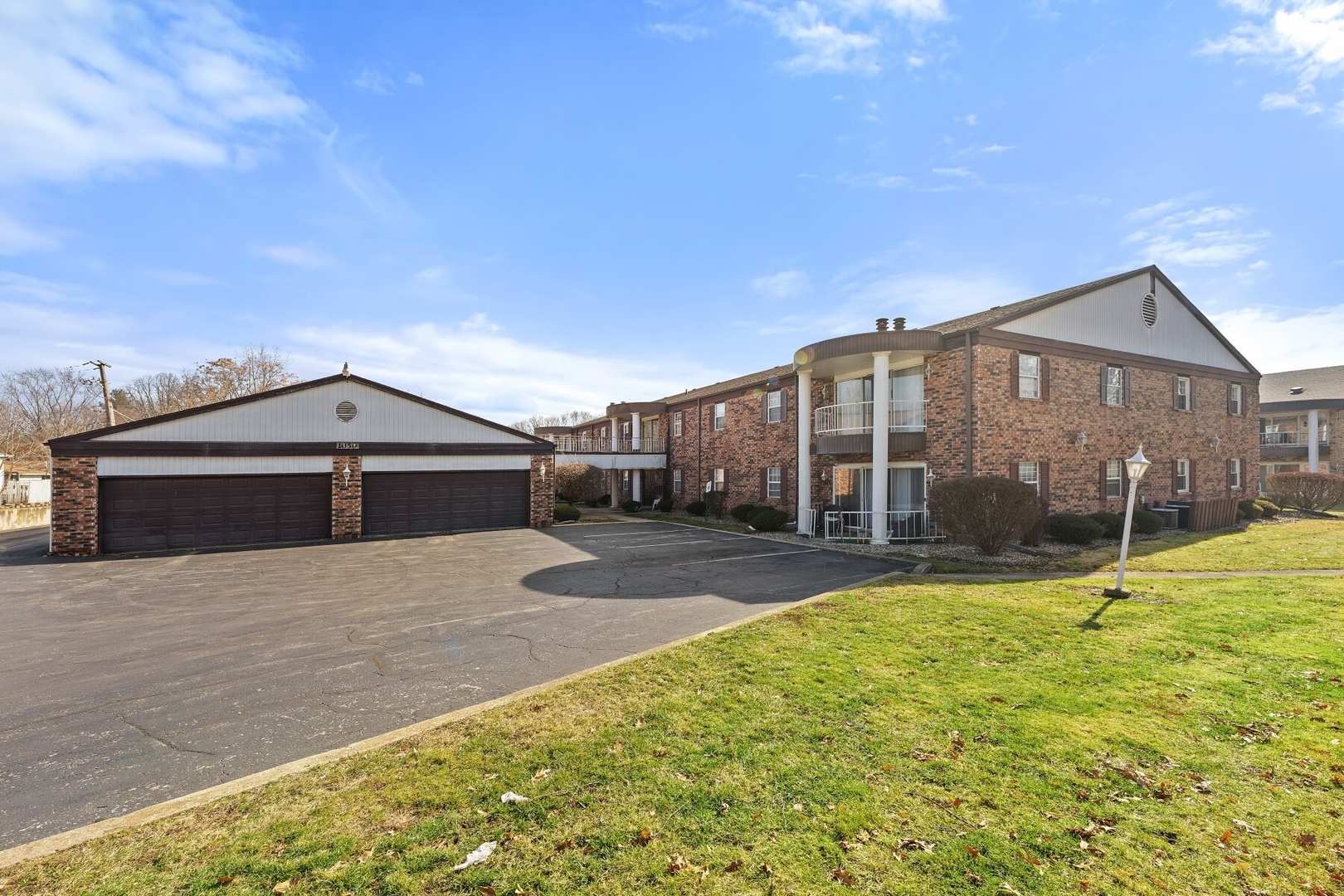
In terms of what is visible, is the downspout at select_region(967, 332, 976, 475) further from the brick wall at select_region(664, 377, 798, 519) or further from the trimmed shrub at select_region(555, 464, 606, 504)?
the trimmed shrub at select_region(555, 464, 606, 504)

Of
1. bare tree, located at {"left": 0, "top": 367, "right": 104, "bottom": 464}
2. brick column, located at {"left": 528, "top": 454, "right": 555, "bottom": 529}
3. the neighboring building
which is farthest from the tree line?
the neighboring building

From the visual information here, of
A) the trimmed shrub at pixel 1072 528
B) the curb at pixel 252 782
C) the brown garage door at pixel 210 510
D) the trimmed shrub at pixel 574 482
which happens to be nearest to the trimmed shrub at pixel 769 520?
the trimmed shrub at pixel 1072 528

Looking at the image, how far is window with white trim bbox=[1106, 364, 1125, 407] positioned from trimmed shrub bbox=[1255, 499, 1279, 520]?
30.7ft

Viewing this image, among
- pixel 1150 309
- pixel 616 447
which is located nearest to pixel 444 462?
pixel 616 447

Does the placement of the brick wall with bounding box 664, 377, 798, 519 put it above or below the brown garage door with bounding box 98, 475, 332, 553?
above

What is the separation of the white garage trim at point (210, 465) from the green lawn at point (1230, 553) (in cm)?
2083

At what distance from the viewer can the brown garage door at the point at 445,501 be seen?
19.5 metres

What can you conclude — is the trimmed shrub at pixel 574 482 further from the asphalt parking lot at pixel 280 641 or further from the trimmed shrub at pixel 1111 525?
the trimmed shrub at pixel 1111 525

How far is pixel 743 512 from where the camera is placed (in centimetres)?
2256

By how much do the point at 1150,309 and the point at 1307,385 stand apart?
81.3ft

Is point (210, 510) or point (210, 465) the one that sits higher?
point (210, 465)

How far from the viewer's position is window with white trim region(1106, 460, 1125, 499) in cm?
1868

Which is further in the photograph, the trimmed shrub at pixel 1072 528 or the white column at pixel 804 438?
the white column at pixel 804 438

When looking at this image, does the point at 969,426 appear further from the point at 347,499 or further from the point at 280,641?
the point at 347,499
